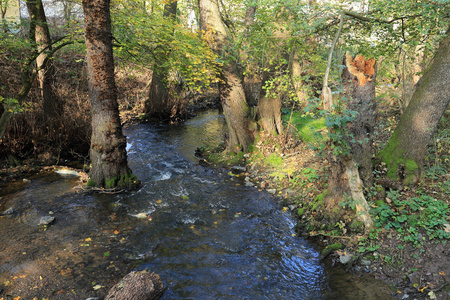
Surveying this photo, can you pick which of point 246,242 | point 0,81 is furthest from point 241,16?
point 246,242

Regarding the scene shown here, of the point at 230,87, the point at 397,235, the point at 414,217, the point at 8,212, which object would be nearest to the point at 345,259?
the point at 397,235

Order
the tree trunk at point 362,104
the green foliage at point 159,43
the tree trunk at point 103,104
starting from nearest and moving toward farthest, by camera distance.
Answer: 1. the tree trunk at point 362,104
2. the tree trunk at point 103,104
3. the green foliage at point 159,43

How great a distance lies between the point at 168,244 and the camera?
189 inches

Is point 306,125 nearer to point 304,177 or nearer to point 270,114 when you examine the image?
point 270,114

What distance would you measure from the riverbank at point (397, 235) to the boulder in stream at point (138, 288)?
2684 mm

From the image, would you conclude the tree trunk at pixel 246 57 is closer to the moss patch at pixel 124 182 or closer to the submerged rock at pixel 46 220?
the moss patch at pixel 124 182

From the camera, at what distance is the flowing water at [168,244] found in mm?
3773

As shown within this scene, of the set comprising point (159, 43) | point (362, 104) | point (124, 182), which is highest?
point (159, 43)

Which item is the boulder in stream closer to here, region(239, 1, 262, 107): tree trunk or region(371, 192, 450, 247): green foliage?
region(371, 192, 450, 247): green foliage

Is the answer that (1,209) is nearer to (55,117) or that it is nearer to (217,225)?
(55,117)

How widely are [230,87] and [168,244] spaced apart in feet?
17.8

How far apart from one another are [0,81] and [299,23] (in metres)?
8.47

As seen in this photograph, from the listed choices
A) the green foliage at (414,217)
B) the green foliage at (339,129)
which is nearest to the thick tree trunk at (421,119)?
the green foliage at (414,217)

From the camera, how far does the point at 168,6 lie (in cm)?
1390
